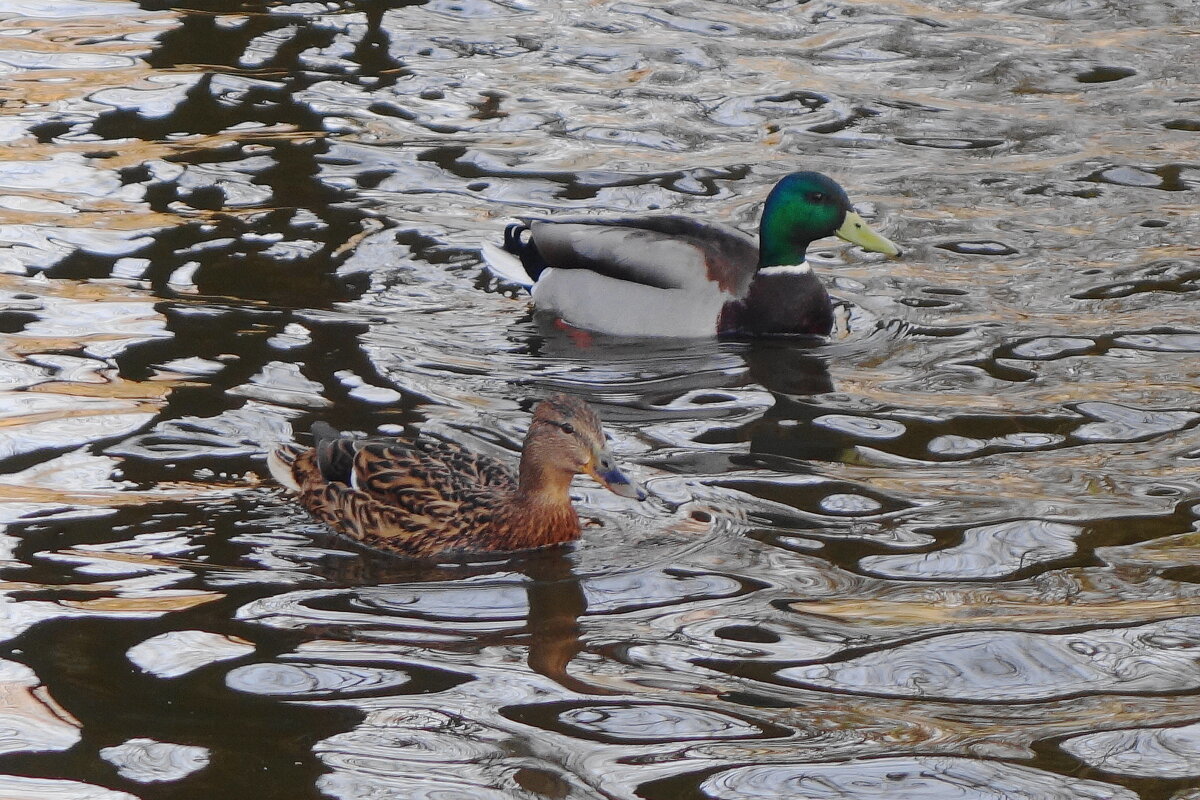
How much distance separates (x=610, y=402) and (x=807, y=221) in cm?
215

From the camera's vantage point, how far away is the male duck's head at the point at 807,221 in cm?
950

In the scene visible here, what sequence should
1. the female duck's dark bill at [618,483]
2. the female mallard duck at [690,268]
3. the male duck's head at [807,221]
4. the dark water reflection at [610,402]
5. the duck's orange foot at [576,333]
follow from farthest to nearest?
1. the male duck's head at [807,221]
2. the female mallard duck at [690,268]
3. the duck's orange foot at [576,333]
4. the female duck's dark bill at [618,483]
5. the dark water reflection at [610,402]

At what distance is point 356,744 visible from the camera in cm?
475

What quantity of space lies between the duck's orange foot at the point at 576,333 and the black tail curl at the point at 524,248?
1.28 ft

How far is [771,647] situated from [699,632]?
0.81 feet

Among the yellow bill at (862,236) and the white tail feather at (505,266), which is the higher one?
the yellow bill at (862,236)

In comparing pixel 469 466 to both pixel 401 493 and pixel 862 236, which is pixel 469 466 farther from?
pixel 862 236

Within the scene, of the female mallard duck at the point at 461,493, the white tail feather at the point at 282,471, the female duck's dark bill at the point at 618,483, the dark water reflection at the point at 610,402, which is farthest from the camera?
the white tail feather at the point at 282,471

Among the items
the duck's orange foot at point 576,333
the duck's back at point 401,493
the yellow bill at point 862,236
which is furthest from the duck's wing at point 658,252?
the duck's back at point 401,493

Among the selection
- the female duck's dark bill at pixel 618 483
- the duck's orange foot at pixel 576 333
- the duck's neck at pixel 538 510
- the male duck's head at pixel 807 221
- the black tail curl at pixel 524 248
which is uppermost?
the male duck's head at pixel 807 221

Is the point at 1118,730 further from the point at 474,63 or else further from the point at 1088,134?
the point at 474,63

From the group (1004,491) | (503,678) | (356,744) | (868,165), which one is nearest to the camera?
(356,744)

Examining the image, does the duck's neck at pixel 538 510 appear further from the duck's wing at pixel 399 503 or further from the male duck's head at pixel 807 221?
the male duck's head at pixel 807 221

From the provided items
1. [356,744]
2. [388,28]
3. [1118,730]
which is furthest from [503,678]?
[388,28]
